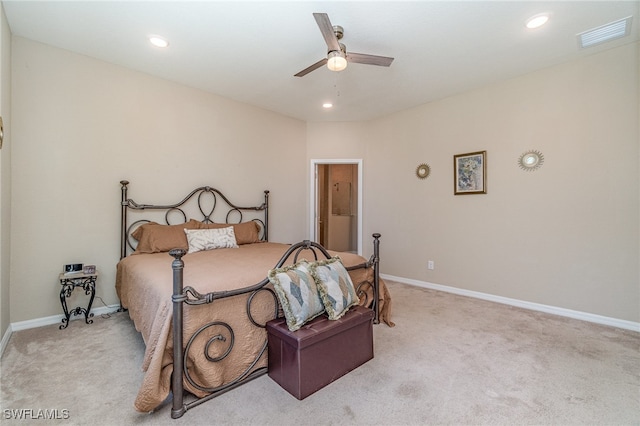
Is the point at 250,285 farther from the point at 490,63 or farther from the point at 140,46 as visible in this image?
the point at 490,63

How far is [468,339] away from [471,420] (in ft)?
3.65

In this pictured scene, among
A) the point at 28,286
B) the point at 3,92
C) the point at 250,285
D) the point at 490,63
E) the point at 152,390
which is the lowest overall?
the point at 152,390

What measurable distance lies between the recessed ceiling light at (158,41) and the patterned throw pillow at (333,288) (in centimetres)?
250

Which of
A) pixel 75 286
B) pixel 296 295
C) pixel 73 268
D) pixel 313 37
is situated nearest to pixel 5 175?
pixel 73 268

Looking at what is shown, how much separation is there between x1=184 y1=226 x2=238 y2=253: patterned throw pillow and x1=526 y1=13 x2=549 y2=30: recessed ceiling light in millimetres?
3584

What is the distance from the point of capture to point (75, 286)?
2.87 m

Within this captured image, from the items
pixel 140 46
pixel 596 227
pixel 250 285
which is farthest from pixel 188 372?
pixel 596 227

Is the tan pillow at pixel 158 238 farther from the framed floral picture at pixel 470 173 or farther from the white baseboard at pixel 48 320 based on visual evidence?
the framed floral picture at pixel 470 173

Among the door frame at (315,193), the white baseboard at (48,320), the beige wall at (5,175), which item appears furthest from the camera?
the door frame at (315,193)

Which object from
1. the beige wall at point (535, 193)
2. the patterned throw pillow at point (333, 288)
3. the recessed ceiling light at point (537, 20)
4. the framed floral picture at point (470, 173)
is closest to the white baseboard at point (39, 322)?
the patterned throw pillow at point (333, 288)

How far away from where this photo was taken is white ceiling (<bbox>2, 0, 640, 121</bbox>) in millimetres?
2324

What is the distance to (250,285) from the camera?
2.01 metres

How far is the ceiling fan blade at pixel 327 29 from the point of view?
192 centimetres

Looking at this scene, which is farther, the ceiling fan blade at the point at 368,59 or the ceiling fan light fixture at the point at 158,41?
the ceiling fan light fixture at the point at 158,41
